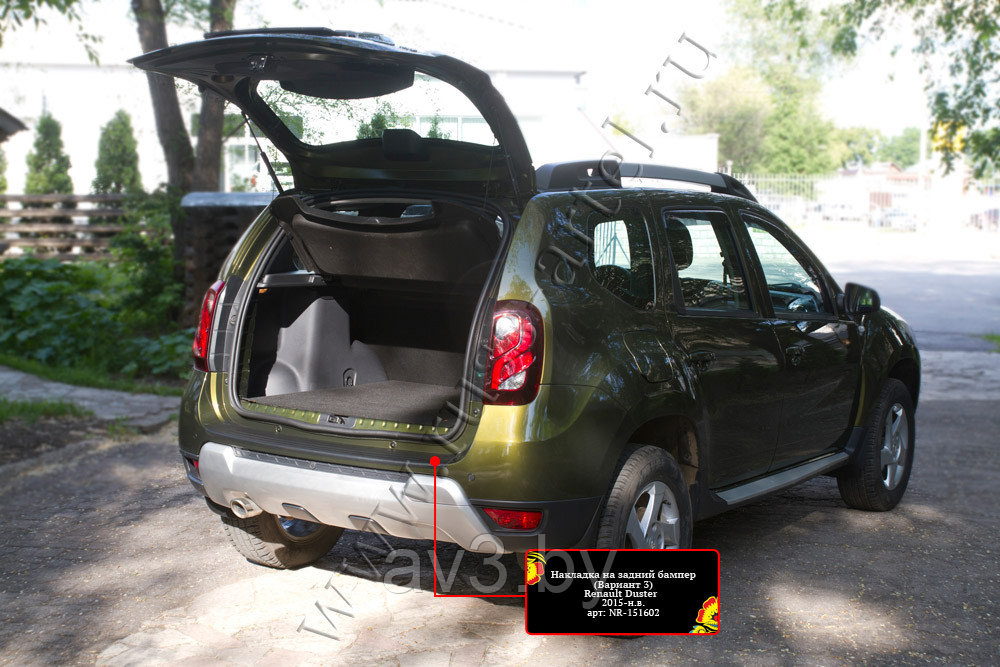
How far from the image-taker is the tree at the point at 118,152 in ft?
80.6

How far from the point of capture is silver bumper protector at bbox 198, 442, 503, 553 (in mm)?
3342

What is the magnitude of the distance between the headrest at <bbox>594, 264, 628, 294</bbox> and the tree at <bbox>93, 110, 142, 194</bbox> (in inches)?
895

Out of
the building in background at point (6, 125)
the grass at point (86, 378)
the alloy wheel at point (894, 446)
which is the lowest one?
the grass at point (86, 378)

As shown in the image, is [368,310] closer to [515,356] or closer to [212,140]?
[515,356]

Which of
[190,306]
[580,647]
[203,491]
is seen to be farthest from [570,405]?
[190,306]

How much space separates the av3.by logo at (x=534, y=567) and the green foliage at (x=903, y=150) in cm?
16519

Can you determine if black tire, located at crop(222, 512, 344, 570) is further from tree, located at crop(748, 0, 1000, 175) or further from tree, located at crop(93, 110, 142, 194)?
tree, located at crop(93, 110, 142, 194)

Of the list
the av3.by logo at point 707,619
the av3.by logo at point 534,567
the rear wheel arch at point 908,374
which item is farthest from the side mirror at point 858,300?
the av3.by logo at point 534,567

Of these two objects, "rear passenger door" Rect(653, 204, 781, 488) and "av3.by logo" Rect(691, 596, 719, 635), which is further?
"rear passenger door" Rect(653, 204, 781, 488)

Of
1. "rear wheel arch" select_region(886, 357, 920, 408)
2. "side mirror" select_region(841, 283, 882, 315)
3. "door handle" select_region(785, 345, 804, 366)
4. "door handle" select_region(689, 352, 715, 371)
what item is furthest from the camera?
"rear wheel arch" select_region(886, 357, 920, 408)

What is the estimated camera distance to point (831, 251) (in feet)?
102

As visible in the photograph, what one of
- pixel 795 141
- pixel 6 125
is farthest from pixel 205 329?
pixel 795 141

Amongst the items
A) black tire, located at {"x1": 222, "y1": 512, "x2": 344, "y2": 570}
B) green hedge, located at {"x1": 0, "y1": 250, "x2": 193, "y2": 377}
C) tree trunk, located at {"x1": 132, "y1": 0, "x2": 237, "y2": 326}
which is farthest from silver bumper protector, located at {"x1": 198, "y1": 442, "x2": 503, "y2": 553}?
tree trunk, located at {"x1": 132, "y1": 0, "x2": 237, "y2": 326}

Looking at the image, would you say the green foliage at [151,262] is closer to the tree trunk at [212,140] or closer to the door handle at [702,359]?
the tree trunk at [212,140]
